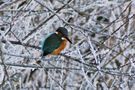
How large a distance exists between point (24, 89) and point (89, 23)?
34.5 inches

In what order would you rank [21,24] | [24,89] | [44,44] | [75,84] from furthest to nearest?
[75,84] < [24,89] < [21,24] < [44,44]

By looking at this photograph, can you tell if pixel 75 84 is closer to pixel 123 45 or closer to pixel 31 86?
pixel 31 86

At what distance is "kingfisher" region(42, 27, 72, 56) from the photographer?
3.31m

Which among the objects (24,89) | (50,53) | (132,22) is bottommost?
(24,89)

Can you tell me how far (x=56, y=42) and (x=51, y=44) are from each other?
0.07 m

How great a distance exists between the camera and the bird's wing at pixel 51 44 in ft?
10.6

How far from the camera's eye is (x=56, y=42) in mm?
3438

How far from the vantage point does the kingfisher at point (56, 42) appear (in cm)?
331

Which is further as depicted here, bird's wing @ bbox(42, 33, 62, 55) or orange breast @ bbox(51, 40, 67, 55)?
orange breast @ bbox(51, 40, 67, 55)

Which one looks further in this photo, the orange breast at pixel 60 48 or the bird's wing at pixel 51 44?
the orange breast at pixel 60 48

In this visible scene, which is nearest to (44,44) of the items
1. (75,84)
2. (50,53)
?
(50,53)

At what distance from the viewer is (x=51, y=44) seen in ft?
11.1

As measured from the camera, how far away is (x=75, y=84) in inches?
173

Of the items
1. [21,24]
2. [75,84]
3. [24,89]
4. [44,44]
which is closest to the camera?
[44,44]
